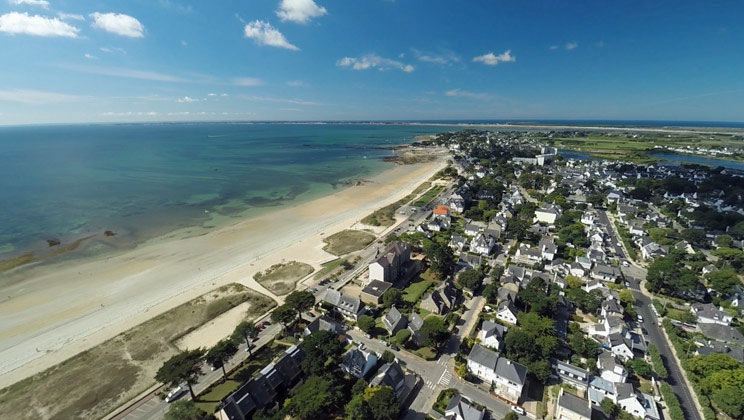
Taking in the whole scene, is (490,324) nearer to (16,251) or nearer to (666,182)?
(16,251)

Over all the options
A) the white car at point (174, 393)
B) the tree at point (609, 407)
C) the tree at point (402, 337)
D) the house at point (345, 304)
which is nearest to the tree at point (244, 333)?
the white car at point (174, 393)

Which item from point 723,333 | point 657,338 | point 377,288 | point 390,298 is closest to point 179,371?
point 390,298

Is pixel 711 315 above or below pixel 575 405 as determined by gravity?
above

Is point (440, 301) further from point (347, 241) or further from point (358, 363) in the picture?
point (347, 241)

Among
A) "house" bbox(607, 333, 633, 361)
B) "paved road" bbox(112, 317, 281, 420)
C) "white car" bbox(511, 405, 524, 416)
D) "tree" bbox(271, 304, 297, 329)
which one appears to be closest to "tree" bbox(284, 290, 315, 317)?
"tree" bbox(271, 304, 297, 329)

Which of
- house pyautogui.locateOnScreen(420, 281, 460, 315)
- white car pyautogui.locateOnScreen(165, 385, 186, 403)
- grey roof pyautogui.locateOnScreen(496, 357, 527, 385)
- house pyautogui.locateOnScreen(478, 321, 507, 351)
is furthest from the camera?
house pyautogui.locateOnScreen(420, 281, 460, 315)

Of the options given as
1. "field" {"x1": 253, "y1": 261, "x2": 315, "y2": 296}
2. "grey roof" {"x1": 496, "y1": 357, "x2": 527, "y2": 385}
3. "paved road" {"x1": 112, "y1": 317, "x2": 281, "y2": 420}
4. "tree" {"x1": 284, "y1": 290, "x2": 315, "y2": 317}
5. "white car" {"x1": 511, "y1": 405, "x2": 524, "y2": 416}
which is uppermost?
"tree" {"x1": 284, "y1": 290, "x2": 315, "y2": 317}

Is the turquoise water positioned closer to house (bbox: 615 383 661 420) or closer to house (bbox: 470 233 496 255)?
house (bbox: 470 233 496 255)
